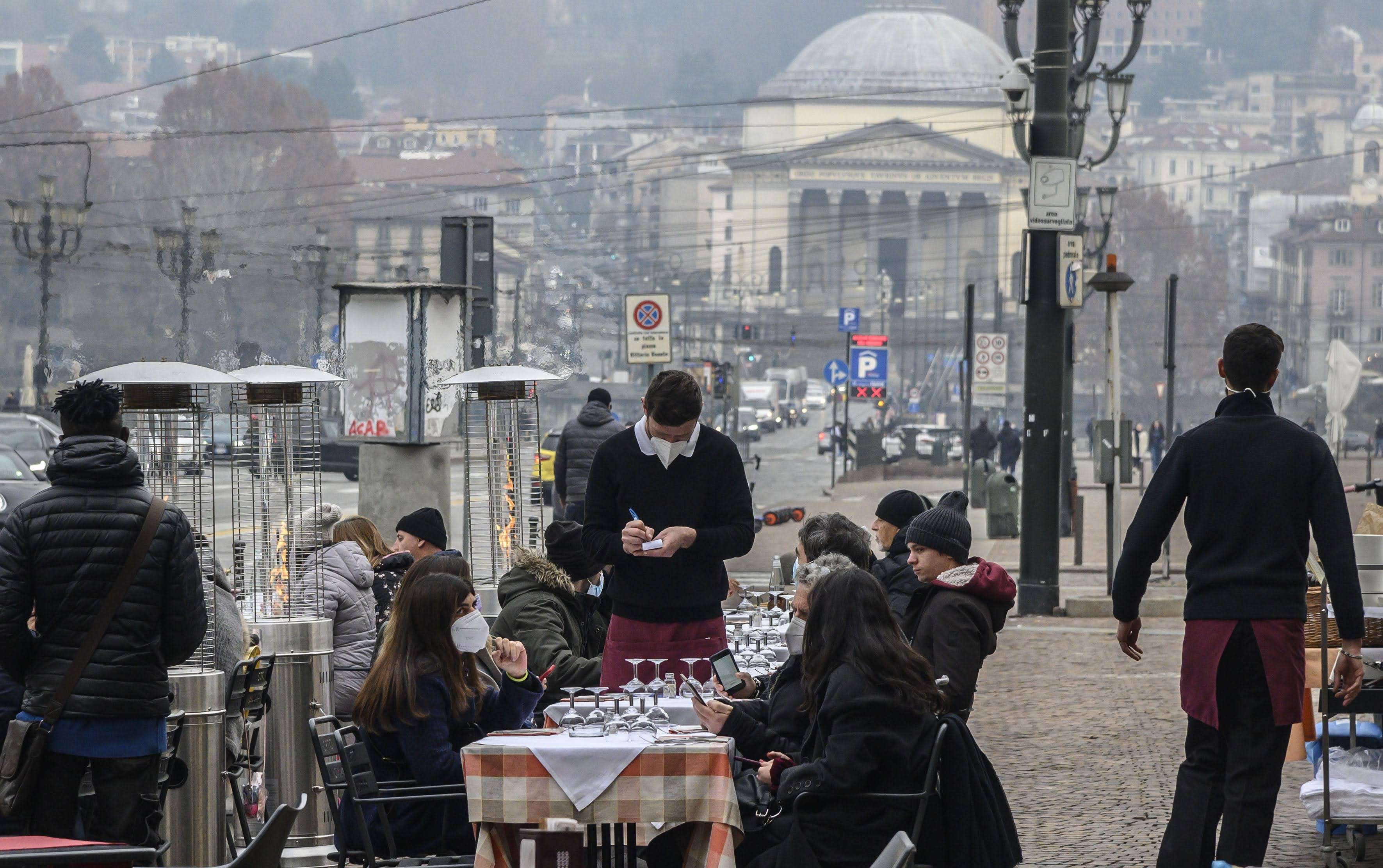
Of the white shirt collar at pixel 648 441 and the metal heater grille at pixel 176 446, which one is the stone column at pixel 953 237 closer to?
the metal heater grille at pixel 176 446

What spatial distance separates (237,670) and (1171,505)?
3369 mm

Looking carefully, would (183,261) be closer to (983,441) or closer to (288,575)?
(983,441)

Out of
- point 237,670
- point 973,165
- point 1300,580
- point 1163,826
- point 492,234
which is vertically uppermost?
point 973,165

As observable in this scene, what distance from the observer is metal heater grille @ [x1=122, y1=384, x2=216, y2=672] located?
25.7 feet

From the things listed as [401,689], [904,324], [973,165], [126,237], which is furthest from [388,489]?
[973,165]

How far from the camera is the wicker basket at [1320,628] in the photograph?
6852 millimetres

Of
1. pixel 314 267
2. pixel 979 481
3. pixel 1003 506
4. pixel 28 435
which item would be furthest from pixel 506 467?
pixel 314 267

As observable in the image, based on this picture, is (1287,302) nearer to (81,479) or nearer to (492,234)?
(492,234)

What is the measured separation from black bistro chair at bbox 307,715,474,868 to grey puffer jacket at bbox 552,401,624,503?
343 inches

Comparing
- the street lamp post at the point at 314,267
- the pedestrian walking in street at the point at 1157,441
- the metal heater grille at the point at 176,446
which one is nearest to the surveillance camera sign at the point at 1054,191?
the metal heater grille at the point at 176,446

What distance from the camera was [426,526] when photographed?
365 inches

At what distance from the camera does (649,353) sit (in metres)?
18.4

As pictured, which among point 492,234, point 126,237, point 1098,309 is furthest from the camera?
point 1098,309

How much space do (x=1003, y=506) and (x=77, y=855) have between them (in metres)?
24.1
